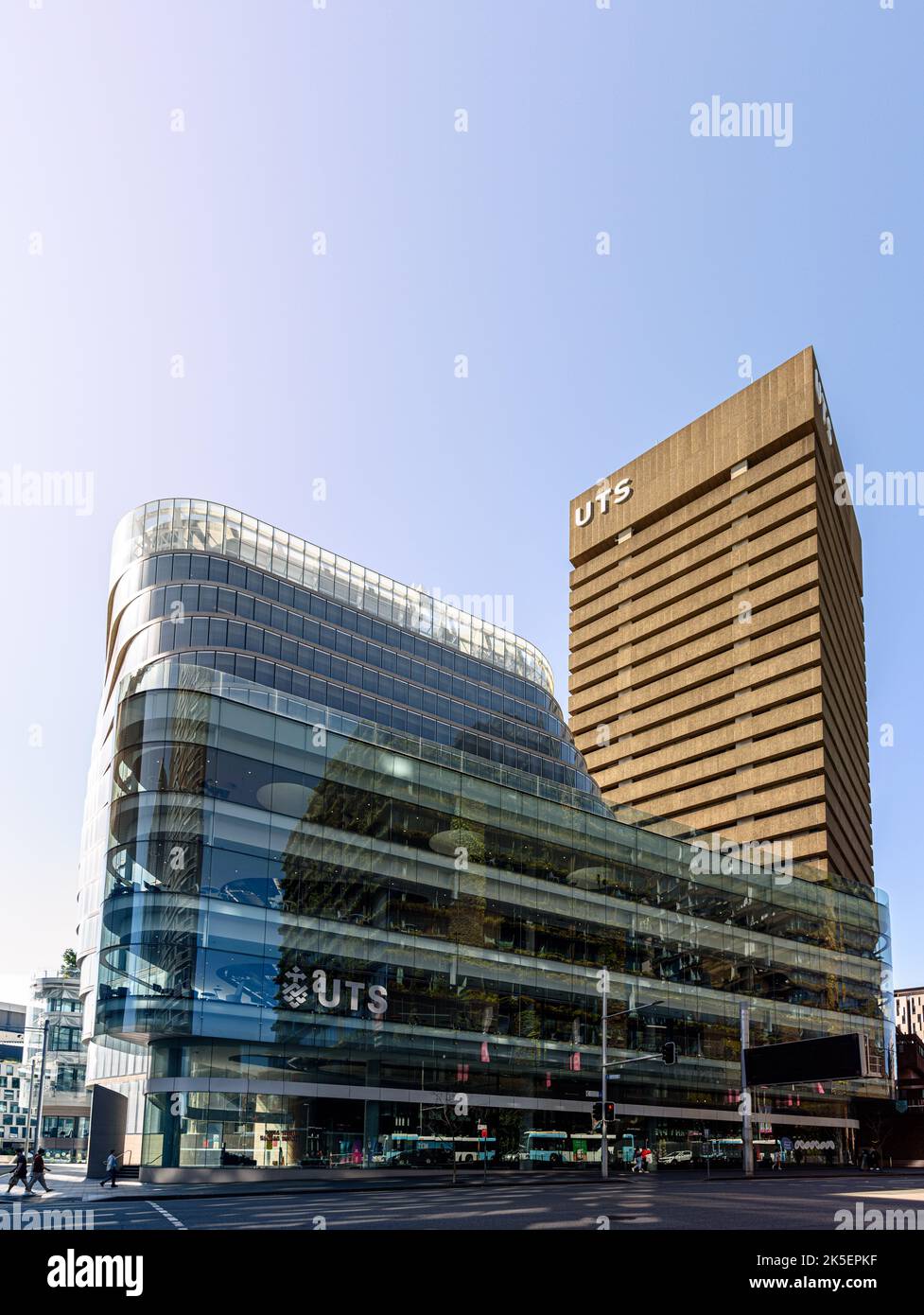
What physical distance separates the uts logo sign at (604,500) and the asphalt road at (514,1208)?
326ft

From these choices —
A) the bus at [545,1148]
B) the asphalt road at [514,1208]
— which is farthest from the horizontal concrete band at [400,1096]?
the asphalt road at [514,1208]

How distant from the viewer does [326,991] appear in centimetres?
5459

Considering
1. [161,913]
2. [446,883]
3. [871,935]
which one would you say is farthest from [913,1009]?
[161,913]

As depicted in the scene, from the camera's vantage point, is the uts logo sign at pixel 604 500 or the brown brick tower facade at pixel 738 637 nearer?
the brown brick tower facade at pixel 738 637

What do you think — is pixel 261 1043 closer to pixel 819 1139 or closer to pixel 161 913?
pixel 161 913

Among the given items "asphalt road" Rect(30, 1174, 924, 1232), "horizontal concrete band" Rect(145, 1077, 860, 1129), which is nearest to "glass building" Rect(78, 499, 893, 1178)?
"horizontal concrete band" Rect(145, 1077, 860, 1129)

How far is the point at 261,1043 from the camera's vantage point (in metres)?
52.1

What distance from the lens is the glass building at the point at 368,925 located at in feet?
169

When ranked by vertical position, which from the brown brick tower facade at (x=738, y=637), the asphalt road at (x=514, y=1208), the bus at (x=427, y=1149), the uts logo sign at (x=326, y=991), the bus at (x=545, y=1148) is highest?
the brown brick tower facade at (x=738, y=637)

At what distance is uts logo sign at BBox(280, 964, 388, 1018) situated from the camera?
174 feet

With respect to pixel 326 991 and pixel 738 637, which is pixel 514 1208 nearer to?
pixel 326 991

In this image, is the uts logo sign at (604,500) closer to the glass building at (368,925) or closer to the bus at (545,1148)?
the glass building at (368,925)

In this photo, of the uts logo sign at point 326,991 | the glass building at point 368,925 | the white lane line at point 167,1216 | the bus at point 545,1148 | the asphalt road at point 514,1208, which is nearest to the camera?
the asphalt road at point 514,1208

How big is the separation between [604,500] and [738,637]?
32564 mm
